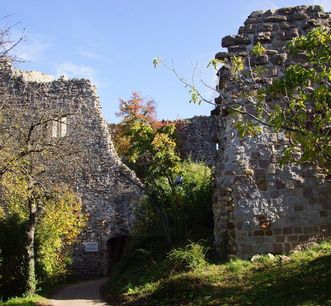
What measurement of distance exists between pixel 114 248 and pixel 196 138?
29.3 feet

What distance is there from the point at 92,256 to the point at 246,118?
41.6 ft

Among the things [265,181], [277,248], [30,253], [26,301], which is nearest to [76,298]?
[26,301]

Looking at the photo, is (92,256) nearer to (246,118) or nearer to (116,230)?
(116,230)

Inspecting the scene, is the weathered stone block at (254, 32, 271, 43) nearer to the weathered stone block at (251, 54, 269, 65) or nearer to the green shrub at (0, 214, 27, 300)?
the weathered stone block at (251, 54, 269, 65)

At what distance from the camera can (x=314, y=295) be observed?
6172 mm

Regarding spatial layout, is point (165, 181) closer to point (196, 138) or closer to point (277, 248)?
point (277, 248)

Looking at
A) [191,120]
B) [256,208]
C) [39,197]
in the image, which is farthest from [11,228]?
[191,120]

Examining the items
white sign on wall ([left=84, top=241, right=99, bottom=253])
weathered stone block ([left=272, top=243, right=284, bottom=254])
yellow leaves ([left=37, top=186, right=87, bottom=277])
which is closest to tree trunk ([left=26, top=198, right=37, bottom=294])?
yellow leaves ([left=37, top=186, right=87, bottom=277])

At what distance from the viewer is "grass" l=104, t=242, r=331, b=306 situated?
6.48 metres

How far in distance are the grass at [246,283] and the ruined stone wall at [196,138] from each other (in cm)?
1682

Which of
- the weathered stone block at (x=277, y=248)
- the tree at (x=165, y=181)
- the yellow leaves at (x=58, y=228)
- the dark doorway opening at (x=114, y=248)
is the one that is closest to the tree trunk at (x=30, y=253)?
the yellow leaves at (x=58, y=228)

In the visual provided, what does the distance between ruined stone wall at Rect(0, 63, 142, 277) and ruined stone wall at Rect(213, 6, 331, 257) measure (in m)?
10.5

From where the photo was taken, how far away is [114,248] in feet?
69.4

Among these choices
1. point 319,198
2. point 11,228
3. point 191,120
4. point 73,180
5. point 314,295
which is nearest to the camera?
point 314,295
